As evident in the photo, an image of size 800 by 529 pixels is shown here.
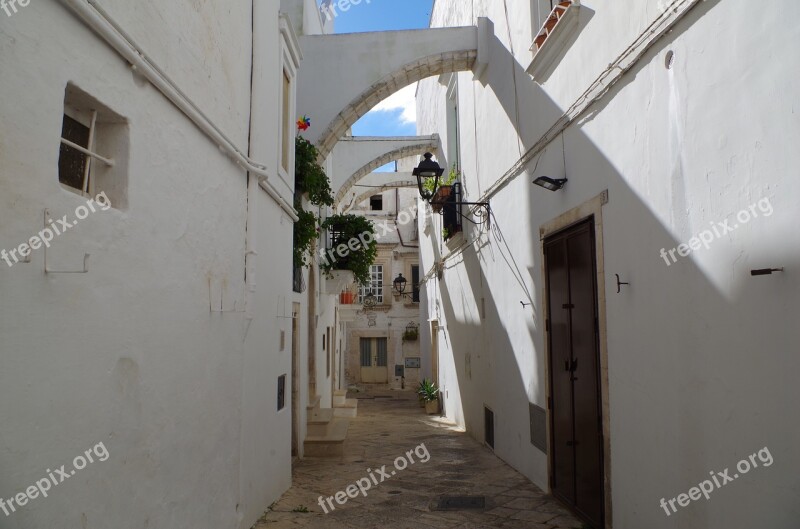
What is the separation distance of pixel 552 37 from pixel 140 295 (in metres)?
4.34

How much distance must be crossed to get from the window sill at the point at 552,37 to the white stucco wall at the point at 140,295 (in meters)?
2.67

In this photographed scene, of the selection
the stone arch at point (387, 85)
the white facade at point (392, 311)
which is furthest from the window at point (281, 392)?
the white facade at point (392, 311)

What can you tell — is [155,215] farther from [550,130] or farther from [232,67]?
[550,130]

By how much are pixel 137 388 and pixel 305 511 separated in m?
3.22

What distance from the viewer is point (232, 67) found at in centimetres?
484

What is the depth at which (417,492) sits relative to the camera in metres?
6.48

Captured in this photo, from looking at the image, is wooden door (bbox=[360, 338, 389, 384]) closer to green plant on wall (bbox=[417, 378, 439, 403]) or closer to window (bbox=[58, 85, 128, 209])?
green plant on wall (bbox=[417, 378, 439, 403])

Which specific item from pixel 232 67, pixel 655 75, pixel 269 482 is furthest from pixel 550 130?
pixel 269 482

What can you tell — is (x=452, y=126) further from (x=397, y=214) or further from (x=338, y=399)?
(x=397, y=214)

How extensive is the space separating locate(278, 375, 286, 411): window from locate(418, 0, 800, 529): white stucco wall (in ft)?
8.84

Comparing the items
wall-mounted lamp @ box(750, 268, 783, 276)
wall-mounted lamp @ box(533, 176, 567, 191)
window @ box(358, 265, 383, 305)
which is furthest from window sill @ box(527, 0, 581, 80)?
window @ box(358, 265, 383, 305)

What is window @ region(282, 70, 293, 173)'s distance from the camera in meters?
7.19

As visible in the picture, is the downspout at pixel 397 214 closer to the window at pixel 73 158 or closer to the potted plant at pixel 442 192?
the potted plant at pixel 442 192

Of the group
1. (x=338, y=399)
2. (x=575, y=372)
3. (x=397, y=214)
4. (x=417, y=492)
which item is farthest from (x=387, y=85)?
(x=397, y=214)
